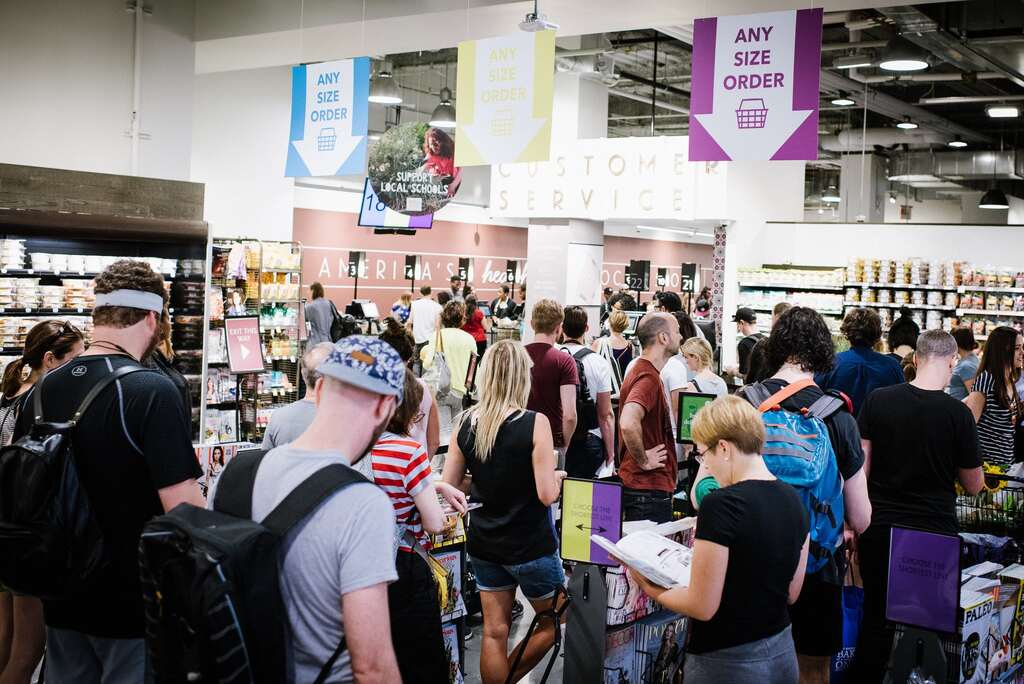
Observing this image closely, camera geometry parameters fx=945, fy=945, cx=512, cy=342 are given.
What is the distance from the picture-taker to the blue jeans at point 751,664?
2639mm

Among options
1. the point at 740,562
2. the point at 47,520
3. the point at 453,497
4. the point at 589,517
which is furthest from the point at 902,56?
the point at 47,520

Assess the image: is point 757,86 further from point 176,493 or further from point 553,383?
point 176,493

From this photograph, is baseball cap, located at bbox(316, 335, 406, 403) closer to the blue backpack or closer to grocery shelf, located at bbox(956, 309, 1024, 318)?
the blue backpack

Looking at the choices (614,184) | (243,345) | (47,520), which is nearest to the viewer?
(47,520)

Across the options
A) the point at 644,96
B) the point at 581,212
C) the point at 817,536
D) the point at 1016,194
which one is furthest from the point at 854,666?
the point at 1016,194

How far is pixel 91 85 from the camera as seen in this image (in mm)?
8914

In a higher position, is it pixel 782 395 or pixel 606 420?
pixel 782 395

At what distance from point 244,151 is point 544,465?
10324 mm

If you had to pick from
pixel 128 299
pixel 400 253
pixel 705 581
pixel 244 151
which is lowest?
pixel 705 581

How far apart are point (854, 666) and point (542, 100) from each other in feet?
14.0

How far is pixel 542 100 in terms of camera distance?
264 inches

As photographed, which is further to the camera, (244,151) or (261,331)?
(244,151)

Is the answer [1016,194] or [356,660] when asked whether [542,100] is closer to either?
[356,660]

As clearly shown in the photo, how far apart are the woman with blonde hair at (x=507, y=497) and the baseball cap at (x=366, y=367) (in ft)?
5.73
